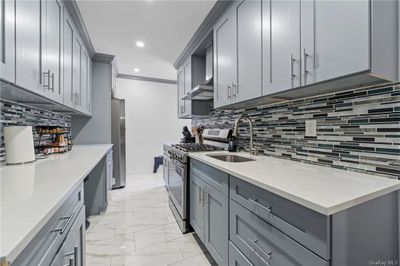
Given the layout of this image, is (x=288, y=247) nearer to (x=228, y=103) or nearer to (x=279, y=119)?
(x=279, y=119)

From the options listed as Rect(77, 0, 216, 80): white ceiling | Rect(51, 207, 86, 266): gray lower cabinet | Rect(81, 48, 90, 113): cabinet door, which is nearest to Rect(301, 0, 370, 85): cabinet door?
Rect(77, 0, 216, 80): white ceiling

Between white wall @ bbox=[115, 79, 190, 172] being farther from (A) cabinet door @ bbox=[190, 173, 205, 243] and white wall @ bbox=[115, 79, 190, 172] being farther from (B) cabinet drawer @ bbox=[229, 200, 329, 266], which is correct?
(B) cabinet drawer @ bbox=[229, 200, 329, 266]

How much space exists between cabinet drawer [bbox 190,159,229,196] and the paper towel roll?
52.2 inches

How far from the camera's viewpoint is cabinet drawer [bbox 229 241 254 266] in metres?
1.12

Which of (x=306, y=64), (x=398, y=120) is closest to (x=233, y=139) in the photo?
(x=306, y=64)

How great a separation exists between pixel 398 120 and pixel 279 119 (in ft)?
2.60

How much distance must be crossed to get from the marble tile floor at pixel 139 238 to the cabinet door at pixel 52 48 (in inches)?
55.9

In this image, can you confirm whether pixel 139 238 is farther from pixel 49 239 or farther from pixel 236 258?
pixel 49 239

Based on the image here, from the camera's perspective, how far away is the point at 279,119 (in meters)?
1.70

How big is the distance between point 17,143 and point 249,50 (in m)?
1.88

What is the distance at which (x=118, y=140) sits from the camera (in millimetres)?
3662

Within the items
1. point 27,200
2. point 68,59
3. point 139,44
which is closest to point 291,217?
point 27,200

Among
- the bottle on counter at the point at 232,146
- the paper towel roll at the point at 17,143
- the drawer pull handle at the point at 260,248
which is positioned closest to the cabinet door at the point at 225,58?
the bottle on counter at the point at 232,146

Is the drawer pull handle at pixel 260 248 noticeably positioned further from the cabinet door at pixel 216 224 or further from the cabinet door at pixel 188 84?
the cabinet door at pixel 188 84
